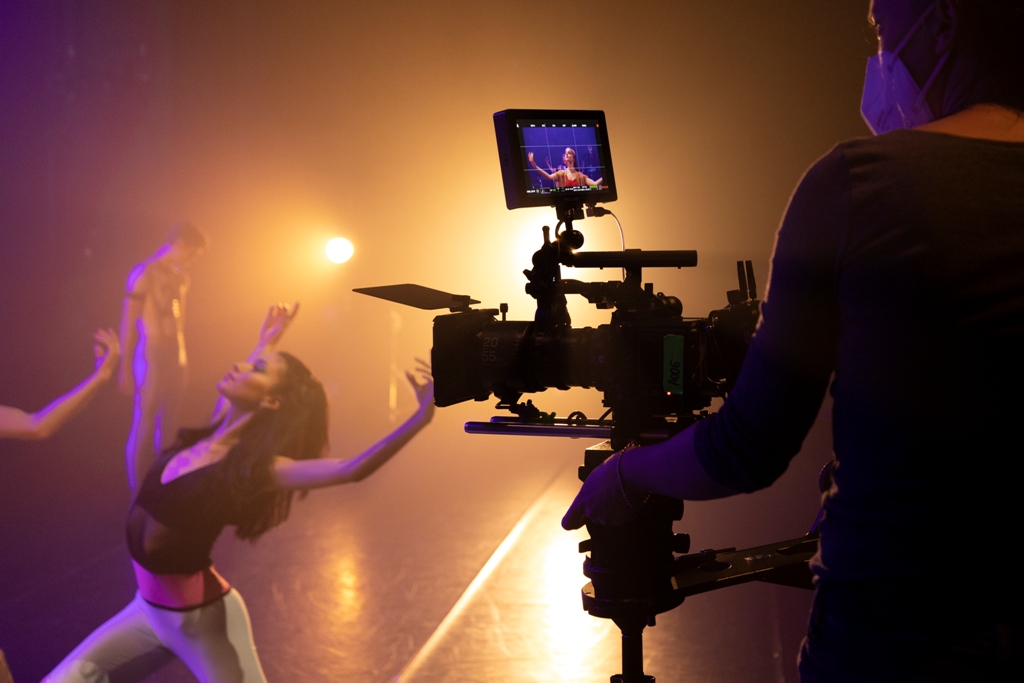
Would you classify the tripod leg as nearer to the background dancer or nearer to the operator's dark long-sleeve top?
the operator's dark long-sleeve top

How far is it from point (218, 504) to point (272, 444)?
0.98 feet

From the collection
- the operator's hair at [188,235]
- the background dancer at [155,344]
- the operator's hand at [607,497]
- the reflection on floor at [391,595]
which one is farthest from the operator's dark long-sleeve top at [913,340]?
the operator's hair at [188,235]

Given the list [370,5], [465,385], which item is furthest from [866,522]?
[370,5]

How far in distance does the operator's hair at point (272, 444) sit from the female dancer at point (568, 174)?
2.02m

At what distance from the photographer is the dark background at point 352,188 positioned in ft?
8.09

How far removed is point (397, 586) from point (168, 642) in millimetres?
910

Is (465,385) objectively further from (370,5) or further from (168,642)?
(370,5)

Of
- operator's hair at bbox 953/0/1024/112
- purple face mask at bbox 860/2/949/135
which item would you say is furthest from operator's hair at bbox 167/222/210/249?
operator's hair at bbox 953/0/1024/112

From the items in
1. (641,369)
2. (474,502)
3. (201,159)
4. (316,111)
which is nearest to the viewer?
(641,369)

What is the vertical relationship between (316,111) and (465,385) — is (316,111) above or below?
above

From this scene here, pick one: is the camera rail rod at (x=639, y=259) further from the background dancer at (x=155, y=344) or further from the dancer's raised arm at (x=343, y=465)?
the background dancer at (x=155, y=344)

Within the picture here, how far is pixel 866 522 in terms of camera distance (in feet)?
1.87

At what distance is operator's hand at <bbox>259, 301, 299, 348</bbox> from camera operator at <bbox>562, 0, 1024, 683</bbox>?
2.83m

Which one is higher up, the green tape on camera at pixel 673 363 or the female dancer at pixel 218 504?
the green tape on camera at pixel 673 363
